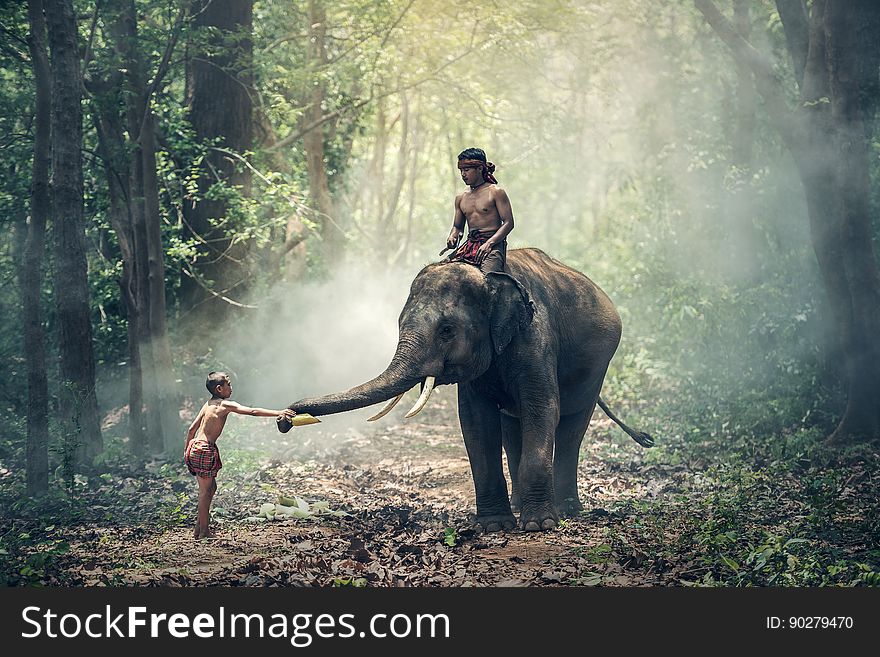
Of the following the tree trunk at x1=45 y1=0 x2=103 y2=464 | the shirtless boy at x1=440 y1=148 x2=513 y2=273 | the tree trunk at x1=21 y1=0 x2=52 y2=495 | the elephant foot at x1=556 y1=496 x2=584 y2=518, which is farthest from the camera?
the tree trunk at x1=45 y1=0 x2=103 y2=464

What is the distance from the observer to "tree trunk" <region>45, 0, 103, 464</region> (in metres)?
12.7

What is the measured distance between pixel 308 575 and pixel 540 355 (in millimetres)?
3168

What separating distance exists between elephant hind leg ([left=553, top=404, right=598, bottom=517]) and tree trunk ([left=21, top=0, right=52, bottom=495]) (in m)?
5.95

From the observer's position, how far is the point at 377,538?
916cm

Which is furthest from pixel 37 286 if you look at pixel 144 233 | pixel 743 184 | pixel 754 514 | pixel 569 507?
pixel 743 184

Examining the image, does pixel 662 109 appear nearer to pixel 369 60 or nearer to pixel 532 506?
pixel 369 60

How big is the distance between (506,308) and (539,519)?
6.16 ft

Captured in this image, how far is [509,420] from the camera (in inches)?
421

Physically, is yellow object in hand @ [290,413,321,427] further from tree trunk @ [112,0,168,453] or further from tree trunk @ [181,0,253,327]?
tree trunk @ [181,0,253,327]

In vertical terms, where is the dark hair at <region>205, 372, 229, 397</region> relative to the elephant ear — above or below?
below

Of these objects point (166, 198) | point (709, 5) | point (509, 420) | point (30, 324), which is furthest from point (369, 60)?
point (509, 420)

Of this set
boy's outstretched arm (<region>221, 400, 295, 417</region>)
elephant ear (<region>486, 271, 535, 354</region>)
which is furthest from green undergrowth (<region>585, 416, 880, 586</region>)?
boy's outstretched arm (<region>221, 400, 295, 417</region>)

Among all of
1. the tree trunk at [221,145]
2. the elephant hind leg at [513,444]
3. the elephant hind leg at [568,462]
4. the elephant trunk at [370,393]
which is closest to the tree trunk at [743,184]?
the tree trunk at [221,145]

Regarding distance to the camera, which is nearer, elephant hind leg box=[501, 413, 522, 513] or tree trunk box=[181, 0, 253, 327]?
elephant hind leg box=[501, 413, 522, 513]
